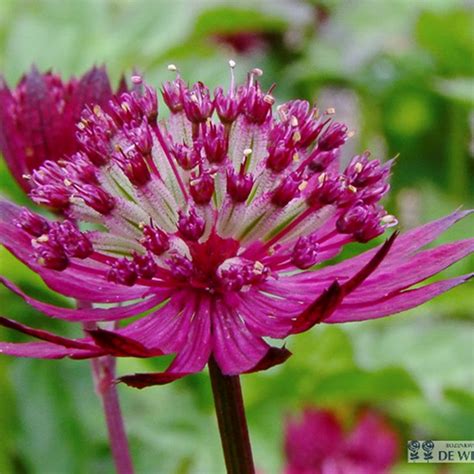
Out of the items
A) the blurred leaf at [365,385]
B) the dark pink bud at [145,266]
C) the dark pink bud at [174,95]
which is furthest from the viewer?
the blurred leaf at [365,385]

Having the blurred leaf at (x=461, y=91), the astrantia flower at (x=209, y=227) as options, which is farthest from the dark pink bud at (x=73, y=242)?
the blurred leaf at (x=461, y=91)

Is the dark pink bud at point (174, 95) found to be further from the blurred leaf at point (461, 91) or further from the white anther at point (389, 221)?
the blurred leaf at point (461, 91)

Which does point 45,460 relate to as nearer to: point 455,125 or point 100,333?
point 100,333

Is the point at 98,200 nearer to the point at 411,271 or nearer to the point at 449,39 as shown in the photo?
the point at 411,271

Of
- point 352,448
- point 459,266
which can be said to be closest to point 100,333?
point 352,448

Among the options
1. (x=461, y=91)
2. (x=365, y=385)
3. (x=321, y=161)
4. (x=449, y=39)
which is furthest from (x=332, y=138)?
(x=449, y=39)
